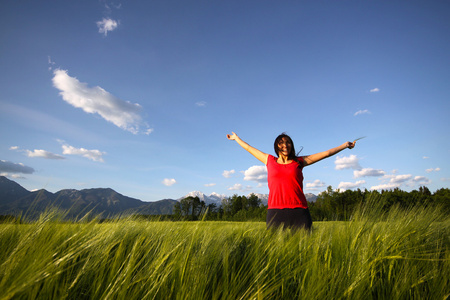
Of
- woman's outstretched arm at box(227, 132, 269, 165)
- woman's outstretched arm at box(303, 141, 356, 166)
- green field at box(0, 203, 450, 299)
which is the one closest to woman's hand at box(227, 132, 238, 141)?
woman's outstretched arm at box(227, 132, 269, 165)

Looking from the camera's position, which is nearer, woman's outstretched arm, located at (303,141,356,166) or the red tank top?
the red tank top

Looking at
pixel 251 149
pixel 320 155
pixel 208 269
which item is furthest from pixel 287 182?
pixel 208 269

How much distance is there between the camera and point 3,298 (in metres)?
0.62

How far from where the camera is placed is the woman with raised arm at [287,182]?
317cm

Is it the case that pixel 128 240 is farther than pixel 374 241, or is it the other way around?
pixel 128 240

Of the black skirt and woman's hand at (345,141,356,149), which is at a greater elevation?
woman's hand at (345,141,356,149)

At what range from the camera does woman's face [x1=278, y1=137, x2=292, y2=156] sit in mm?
3598

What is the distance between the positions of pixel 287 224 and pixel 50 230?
273 centimetres

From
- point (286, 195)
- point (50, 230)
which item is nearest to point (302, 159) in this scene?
point (286, 195)

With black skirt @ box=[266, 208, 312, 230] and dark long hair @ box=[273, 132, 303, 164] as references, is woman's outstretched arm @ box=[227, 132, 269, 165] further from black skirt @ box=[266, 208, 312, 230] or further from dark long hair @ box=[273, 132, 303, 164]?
black skirt @ box=[266, 208, 312, 230]

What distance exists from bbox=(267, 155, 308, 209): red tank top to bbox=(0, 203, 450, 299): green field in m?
1.26

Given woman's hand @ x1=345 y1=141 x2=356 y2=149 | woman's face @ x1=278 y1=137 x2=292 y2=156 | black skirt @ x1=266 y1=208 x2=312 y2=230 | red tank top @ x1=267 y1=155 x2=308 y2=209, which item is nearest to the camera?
black skirt @ x1=266 y1=208 x2=312 y2=230

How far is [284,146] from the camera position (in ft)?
11.9

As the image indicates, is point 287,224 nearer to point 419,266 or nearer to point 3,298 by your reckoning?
point 419,266
